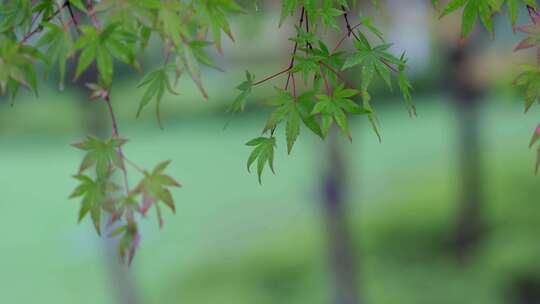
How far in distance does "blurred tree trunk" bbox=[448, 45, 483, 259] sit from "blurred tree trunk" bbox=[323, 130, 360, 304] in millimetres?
1336

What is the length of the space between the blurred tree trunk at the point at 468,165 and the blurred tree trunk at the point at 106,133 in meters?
2.41

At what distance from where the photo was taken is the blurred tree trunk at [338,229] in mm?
4246

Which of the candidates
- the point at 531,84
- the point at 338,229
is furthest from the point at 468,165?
the point at 531,84

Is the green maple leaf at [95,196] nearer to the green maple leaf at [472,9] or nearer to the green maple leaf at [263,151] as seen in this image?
the green maple leaf at [263,151]

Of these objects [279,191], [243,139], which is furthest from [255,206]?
[243,139]

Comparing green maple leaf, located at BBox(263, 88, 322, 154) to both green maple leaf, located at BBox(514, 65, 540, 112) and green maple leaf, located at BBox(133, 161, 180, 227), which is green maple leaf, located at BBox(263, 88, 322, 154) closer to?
green maple leaf, located at BBox(133, 161, 180, 227)

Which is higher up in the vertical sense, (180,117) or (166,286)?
(180,117)

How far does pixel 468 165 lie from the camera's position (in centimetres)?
554

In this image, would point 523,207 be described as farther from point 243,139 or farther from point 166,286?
point 243,139

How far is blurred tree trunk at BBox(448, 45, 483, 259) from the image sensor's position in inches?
208

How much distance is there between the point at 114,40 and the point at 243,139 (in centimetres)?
1220

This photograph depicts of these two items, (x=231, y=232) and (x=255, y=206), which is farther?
(x=255, y=206)

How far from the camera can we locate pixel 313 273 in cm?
595

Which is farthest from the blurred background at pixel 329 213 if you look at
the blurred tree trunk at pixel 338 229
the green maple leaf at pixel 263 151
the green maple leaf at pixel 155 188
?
the green maple leaf at pixel 155 188
